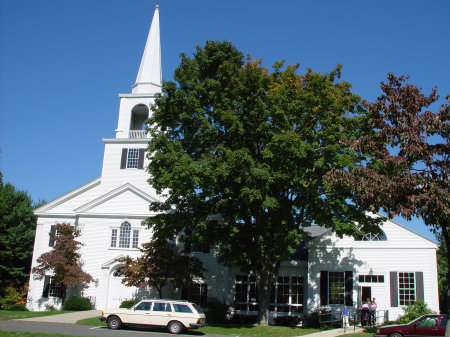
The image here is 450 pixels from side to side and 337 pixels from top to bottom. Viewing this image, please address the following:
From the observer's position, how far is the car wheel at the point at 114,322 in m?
19.3

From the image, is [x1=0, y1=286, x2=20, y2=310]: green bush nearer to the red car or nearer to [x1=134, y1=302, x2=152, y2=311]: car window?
[x1=134, y1=302, x2=152, y2=311]: car window

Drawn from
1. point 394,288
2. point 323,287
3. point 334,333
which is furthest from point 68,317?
point 394,288

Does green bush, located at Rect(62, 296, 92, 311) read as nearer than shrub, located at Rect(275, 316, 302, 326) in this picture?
No

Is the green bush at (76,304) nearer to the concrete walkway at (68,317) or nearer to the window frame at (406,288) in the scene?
the concrete walkway at (68,317)

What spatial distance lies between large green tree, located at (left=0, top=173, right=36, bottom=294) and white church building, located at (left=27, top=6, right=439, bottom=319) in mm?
4567

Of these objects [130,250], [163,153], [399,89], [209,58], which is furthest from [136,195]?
[399,89]

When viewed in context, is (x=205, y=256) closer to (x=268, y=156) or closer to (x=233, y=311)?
(x=233, y=311)

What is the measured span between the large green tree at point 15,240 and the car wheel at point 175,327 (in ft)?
62.5

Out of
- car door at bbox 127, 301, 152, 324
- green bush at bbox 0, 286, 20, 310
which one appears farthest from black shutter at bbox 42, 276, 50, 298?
car door at bbox 127, 301, 152, 324

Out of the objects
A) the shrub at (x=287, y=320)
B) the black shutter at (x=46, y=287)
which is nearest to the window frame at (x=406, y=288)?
the shrub at (x=287, y=320)

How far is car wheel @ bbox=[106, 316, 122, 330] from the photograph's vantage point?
19281 mm

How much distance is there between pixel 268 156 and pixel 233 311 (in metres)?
12.7

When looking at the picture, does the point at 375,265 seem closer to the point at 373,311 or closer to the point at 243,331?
the point at 373,311

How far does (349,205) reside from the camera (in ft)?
68.5
